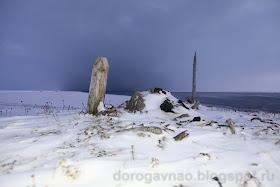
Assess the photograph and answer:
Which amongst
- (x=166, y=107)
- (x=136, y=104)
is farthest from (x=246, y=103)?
(x=136, y=104)

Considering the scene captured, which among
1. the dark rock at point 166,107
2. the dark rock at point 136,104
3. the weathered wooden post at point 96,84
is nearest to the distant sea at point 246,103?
the dark rock at point 166,107

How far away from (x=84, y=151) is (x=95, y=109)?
3.15m

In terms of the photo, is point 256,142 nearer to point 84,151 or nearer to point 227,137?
point 227,137

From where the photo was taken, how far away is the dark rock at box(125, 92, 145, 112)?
19.2 ft

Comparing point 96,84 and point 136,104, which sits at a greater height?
point 96,84

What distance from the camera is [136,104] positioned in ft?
19.8

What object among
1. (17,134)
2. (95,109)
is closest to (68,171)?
(17,134)

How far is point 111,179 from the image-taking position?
4.66ft

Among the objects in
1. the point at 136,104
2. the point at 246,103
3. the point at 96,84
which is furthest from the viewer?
the point at 246,103

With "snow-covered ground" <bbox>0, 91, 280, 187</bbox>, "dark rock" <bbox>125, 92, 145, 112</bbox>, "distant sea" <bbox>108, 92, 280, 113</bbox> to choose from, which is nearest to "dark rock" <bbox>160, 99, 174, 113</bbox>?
"dark rock" <bbox>125, 92, 145, 112</bbox>

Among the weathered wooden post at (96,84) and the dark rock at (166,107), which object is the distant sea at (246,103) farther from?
the weathered wooden post at (96,84)

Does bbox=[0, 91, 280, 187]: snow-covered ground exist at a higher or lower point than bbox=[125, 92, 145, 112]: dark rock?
lower

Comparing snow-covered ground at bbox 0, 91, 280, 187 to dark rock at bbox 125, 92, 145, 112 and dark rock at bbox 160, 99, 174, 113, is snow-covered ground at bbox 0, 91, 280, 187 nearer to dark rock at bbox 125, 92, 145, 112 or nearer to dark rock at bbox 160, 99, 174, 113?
dark rock at bbox 160, 99, 174, 113

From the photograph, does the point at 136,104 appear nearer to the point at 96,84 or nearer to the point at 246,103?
the point at 96,84
